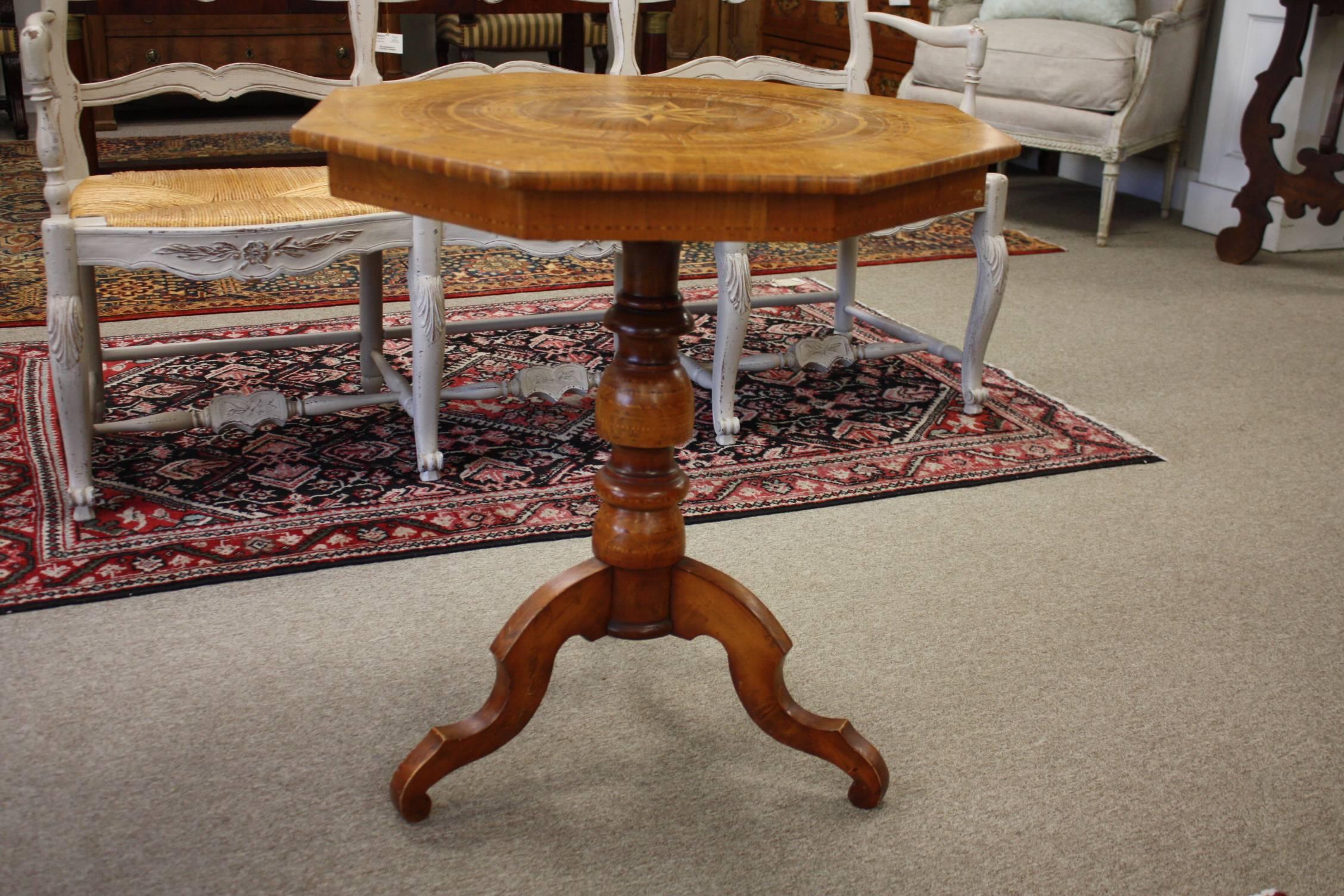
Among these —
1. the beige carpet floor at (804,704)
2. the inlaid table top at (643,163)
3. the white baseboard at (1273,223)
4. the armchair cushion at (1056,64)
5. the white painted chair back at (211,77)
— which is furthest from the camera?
the white baseboard at (1273,223)

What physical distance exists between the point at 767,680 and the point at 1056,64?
337cm

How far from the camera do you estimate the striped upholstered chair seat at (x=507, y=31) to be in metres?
6.02

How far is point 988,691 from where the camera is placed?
1.72 meters

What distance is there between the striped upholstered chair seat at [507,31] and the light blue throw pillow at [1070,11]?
2135mm

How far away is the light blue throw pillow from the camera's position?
14.3 ft

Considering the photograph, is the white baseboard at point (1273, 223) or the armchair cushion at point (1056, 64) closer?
the armchair cushion at point (1056, 64)

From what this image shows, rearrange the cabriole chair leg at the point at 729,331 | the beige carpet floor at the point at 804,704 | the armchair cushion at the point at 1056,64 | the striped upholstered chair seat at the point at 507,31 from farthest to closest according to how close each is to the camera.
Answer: the striped upholstered chair seat at the point at 507,31
the armchair cushion at the point at 1056,64
the cabriole chair leg at the point at 729,331
the beige carpet floor at the point at 804,704

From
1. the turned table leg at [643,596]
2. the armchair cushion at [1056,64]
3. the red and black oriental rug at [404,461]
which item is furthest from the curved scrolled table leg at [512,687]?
the armchair cushion at [1056,64]

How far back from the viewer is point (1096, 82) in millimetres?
4109

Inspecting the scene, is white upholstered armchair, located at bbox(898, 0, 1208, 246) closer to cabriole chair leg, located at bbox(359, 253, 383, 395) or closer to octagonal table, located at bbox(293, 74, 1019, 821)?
cabriole chair leg, located at bbox(359, 253, 383, 395)

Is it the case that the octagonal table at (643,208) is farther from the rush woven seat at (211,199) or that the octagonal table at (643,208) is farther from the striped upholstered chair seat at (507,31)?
the striped upholstered chair seat at (507,31)

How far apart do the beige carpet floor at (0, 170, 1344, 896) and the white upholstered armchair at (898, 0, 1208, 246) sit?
6.76 ft

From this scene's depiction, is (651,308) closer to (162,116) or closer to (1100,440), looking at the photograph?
(1100,440)

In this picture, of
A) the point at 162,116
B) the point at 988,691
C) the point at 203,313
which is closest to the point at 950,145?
the point at 988,691
